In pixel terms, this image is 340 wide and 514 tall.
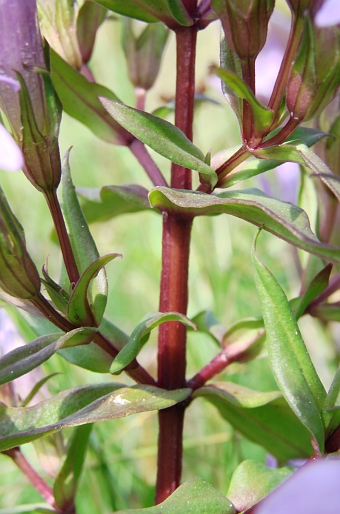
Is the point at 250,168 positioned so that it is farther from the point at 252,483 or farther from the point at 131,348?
the point at 252,483


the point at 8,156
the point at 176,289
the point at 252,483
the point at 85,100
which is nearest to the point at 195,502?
the point at 252,483

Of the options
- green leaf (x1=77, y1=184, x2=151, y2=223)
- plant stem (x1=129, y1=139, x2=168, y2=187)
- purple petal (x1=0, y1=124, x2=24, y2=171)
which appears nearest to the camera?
purple petal (x1=0, y1=124, x2=24, y2=171)

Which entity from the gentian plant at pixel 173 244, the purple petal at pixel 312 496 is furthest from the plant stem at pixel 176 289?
the purple petal at pixel 312 496

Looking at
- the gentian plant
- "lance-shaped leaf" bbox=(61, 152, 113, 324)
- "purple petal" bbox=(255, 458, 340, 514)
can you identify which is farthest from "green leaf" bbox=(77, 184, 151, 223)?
"purple petal" bbox=(255, 458, 340, 514)

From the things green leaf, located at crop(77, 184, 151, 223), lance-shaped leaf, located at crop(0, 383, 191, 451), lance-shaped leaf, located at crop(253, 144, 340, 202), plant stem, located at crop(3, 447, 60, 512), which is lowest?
plant stem, located at crop(3, 447, 60, 512)

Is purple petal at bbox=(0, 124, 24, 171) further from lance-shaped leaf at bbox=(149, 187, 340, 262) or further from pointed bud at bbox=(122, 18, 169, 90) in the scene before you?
pointed bud at bbox=(122, 18, 169, 90)

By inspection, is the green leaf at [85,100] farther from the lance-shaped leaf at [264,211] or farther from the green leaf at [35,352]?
the green leaf at [35,352]
